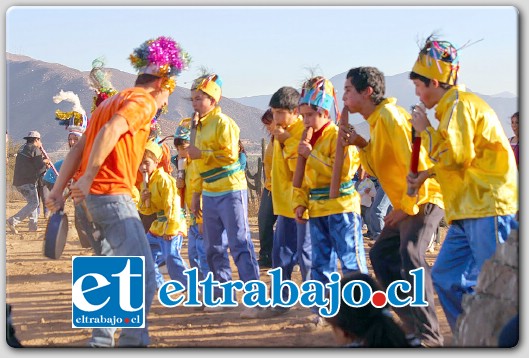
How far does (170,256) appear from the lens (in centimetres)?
764

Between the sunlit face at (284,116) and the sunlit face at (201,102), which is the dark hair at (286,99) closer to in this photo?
the sunlit face at (284,116)

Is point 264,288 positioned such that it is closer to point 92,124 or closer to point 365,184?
point 92,124

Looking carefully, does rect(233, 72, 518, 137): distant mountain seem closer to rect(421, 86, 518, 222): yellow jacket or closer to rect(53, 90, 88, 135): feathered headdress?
rect(421, 86, 518, 222): yellow jacket

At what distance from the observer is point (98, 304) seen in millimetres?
5508

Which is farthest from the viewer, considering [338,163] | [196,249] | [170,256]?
[196,249]

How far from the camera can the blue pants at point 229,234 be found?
22.8 feet

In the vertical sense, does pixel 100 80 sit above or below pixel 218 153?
above

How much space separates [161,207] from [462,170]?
3584 millimetres

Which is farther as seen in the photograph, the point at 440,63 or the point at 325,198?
the point at 325,198

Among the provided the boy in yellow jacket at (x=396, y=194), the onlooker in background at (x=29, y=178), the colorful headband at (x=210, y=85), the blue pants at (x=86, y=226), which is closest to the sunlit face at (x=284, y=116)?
the colorful headband at (x=210, y=85)

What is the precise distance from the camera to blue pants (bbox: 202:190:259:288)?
22.8 feet

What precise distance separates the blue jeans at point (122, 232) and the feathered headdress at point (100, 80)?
45.4 inches

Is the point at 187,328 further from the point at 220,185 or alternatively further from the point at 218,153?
the point at 218,153

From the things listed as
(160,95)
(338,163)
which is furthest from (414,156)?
(160,95)
